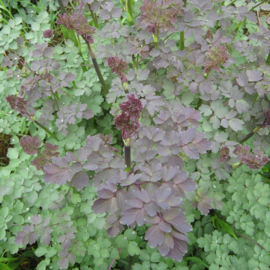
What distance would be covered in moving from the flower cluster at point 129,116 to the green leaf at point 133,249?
3.24ft

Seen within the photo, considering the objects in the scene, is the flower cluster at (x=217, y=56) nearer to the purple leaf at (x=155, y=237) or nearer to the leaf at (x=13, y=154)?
the purple leaf at (x=155, y=237)

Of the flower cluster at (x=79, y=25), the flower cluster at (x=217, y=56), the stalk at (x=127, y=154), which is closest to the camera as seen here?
the stalk at (x=127, y=154)

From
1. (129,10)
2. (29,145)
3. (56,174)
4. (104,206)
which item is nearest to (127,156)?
(104,206)

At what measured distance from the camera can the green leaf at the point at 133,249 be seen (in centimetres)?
189

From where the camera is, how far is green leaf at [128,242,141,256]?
1.89 m

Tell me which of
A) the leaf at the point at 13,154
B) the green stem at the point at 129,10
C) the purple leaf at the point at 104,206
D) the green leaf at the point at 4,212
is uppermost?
the green stem at the point at 129,10

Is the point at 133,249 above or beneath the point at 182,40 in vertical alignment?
beneath

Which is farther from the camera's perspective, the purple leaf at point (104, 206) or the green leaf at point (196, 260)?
the green leaf at point (196, 260)

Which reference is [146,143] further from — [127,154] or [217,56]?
[217,56]

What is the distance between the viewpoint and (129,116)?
123 cm

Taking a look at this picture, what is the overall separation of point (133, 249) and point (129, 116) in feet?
3.58

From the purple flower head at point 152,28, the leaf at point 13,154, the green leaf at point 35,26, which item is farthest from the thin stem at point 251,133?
the green leaf at point 35,26

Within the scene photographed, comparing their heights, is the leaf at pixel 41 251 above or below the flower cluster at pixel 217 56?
below

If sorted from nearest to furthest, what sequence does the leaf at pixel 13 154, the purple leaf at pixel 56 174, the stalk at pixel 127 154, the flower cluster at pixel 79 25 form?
1. the stalk at pixel 127 154
2. the purple leaf at pixel 56 174
3. the flower cluster at pixel 79 25
4. the leaf at pixel 13 154
